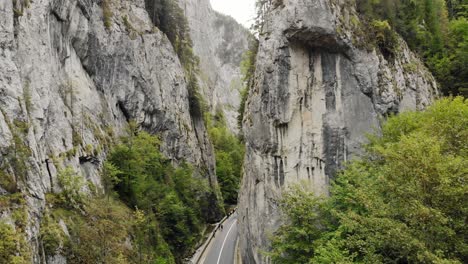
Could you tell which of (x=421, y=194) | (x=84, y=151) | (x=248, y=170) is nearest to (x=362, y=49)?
(x=248, y=170)

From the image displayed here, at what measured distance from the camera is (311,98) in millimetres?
23562

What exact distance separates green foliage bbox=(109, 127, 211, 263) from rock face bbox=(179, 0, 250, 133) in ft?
111

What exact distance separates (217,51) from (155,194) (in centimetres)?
7006

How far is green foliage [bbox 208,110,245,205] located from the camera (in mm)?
54322

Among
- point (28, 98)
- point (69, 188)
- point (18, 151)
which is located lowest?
point (69, 188)

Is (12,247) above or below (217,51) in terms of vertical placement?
Result: below

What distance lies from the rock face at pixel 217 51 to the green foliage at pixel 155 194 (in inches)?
1331

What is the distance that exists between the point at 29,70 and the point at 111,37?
44.6 feet

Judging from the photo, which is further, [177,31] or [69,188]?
[177,31]

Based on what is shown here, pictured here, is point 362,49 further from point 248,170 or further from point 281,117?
point 248,170

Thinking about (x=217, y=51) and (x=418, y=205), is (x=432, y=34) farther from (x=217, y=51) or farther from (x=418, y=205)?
(x=217, y=51)

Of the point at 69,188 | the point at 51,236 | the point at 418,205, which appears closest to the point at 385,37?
the point at 418,205

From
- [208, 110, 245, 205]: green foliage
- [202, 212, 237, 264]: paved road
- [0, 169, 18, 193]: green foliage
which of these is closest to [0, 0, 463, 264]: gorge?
[0, 169, 18, 193]: green foliage

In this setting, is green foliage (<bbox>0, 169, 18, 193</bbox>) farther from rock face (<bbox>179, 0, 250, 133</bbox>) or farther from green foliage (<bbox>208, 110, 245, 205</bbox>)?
rock face (<bbox>179, 0, 250, 133</bbox>)
